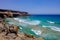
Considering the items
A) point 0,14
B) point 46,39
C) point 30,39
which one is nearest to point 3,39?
point 30,39

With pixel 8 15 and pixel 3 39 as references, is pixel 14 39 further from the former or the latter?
pixel 8 15

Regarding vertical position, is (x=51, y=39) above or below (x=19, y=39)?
below

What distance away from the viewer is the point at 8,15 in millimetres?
41375

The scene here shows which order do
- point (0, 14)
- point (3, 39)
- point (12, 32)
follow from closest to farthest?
1. point (3, 39)
2. point (12, 32)
3. point (0, 14)

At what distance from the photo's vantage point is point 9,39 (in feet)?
26.7

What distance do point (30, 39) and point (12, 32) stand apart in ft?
6.69

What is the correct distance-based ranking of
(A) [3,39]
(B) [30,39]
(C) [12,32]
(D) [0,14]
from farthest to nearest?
(D) [0,14] < (C) [12,32] < (B) [30,39] < (A) [3,39]

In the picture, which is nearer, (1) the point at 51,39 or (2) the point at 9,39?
(2) the point at 9,39

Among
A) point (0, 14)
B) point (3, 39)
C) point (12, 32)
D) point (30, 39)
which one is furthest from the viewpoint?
point (0, 14)

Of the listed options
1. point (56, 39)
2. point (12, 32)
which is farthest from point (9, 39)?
point (56, 39)

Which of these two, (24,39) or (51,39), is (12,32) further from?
(51,39)

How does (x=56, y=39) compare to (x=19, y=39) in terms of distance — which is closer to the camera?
(x=19, y=39)

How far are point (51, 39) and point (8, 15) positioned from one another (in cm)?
3260

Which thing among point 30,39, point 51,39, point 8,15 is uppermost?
point 30,39
